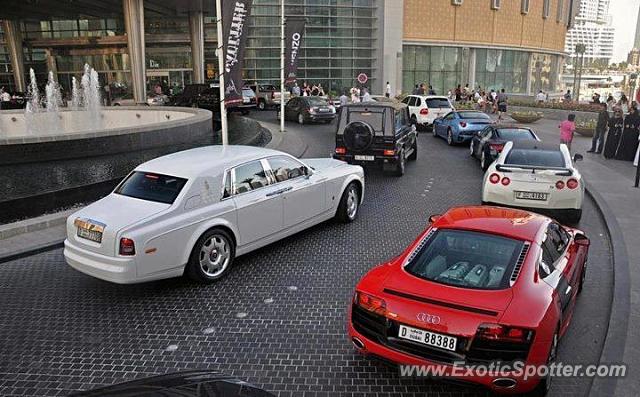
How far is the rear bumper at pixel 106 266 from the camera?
6.00 metres

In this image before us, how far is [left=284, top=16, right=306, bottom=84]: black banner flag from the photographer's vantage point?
24.4m

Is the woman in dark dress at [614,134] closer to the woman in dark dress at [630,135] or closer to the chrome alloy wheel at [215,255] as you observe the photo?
the woman in dark dress at [630,135]

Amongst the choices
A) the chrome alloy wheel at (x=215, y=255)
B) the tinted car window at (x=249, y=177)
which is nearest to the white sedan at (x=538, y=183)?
the tinted car window at (x=249, y=177)

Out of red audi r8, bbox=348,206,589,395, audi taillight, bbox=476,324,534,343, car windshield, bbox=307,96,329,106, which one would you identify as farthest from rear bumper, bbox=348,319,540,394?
car windshield, bbox=307,96,329,106

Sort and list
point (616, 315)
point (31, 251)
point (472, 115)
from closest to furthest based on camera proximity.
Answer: point (616, 315) → point (31, 251) → point (472, 115)

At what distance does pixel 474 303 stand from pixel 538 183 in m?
6.18

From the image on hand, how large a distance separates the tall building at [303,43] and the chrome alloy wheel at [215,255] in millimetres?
37915

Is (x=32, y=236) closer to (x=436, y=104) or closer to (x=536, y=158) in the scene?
(x=536, y=158)

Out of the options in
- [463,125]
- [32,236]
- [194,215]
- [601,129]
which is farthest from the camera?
[463,125]

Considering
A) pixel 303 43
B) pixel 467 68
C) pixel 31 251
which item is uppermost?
pixel 303 43

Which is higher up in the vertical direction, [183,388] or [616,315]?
[183,388]

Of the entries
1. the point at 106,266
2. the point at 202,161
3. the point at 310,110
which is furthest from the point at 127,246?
the point at 310,110

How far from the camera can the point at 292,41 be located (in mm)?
24641

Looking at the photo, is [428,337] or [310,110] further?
[310,110]
